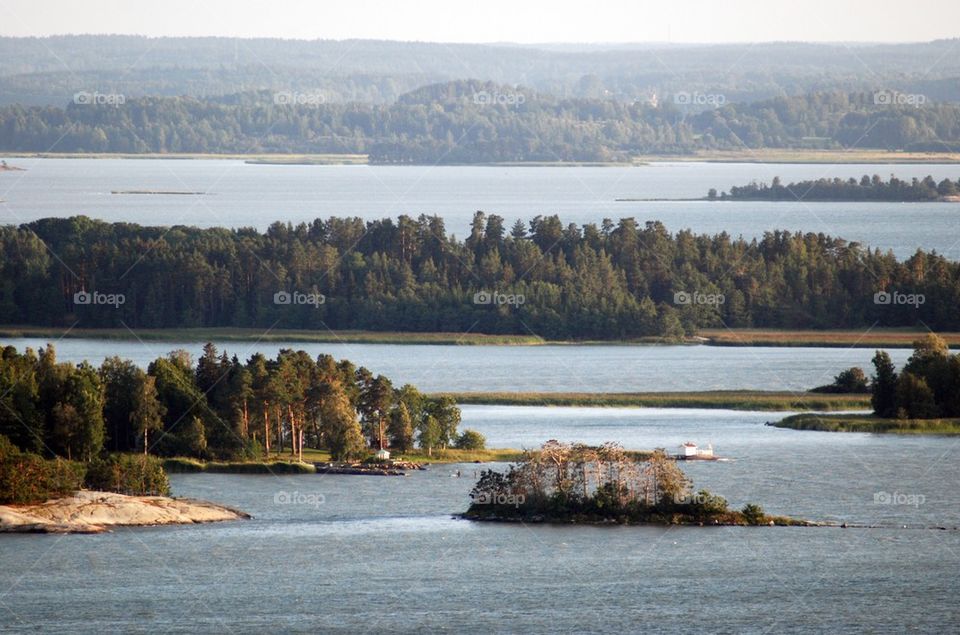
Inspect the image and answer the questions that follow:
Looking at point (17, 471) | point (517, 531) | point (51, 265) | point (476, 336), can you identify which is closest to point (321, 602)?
point (517, 531)

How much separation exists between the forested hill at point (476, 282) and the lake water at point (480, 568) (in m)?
55.9

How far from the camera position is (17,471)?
61.5 meters

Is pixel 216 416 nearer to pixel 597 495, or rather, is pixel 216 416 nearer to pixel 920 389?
pixel 597 495

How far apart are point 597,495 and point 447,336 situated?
212ft

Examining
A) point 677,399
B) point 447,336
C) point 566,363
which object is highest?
point 447,336

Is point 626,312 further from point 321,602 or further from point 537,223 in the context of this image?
point 321,602

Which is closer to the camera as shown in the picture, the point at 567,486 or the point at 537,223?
the point at 567,486

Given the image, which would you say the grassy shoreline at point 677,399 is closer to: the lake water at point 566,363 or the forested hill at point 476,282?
the lake water at point 566,363

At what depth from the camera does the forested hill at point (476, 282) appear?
124312mm

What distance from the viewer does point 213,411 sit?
74.1 metres

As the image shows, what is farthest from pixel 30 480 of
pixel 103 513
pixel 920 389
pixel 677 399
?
pixel 920 389

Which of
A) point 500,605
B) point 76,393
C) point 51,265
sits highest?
point 51,265

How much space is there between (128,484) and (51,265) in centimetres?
7368

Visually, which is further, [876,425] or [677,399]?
[677,399]
